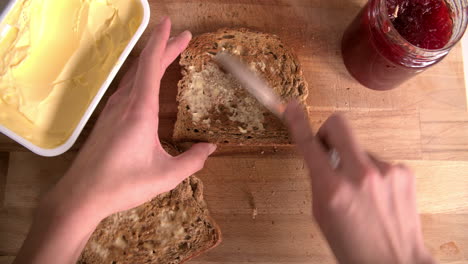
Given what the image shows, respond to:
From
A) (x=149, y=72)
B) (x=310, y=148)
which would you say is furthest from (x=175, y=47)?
(x=310, y=148)

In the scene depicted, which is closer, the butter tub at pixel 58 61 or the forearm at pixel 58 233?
the forearm at pixel 58 233

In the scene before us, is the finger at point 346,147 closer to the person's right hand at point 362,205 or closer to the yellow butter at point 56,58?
the person's right hand at point 362,205

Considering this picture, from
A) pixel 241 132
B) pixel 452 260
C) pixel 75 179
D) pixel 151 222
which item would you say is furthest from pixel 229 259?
pixel 452 260

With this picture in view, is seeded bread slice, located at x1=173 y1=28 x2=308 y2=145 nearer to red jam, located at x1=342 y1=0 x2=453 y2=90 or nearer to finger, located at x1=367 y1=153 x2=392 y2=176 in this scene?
red jam, located at x1=342 y1=0 x2=453 y2=90

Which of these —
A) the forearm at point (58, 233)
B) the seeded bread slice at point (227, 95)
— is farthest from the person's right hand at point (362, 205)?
the forearm at point (58, 233)

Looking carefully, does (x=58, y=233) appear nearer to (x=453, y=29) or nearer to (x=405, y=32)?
(x=405, y=32)

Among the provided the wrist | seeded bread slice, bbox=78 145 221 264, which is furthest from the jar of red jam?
the wrist

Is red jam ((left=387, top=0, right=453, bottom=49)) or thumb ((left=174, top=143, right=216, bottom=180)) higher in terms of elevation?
red jam ((left=387, top=0, right=453, bottom=49))
